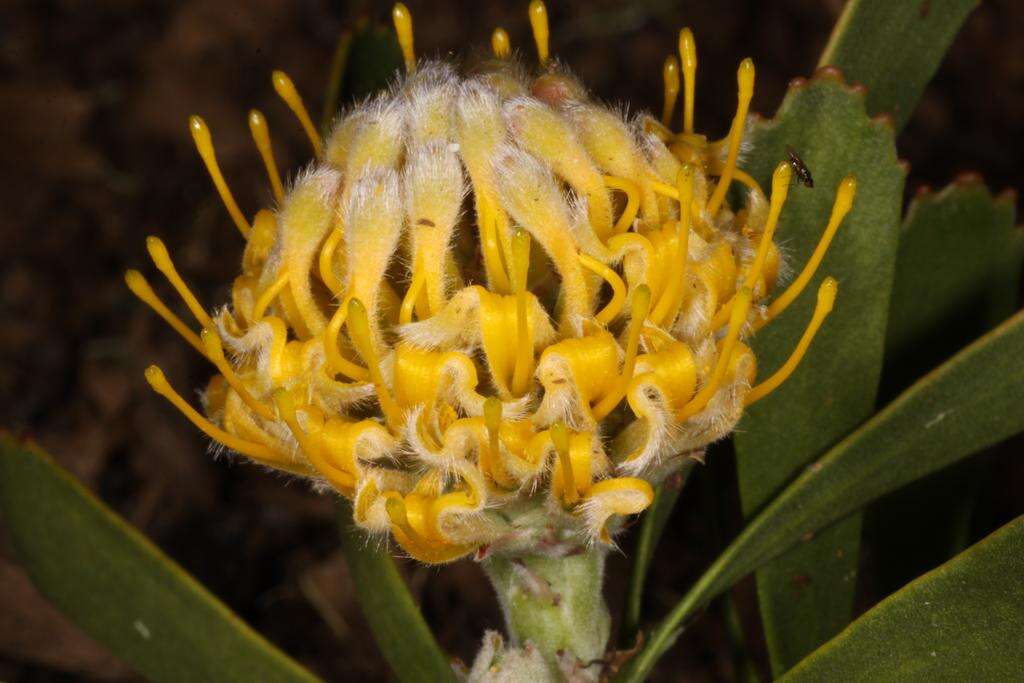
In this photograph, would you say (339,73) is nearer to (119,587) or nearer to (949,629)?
(119,587)

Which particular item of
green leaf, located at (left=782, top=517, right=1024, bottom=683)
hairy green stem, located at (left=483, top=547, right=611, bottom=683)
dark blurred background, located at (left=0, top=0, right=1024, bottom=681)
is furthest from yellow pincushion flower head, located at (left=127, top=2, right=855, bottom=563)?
dark blurred background, located at (left=0, top=0, right=1024, bottom=681)

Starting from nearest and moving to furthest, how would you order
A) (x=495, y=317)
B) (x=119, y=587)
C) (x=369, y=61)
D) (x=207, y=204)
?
1. (x=495, y=317)
2. (x=119, y=587)
3. (x=369, y=61)
4. (x=207, y=204)

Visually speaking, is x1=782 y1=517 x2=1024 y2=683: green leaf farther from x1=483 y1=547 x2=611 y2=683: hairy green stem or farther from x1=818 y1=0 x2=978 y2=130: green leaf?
x1=818 y1=0 x2=978 y2=130: green leaf

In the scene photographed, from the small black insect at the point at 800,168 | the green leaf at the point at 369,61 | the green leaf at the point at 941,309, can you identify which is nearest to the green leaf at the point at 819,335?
the small black insect at the point at 800,168

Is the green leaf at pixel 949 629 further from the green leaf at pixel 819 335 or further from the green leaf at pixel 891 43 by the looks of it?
the green leaf at pixel 891 43

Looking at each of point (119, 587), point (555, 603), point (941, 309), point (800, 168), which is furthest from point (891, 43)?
point (119, 587)

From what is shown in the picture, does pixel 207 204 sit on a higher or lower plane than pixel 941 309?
higher
